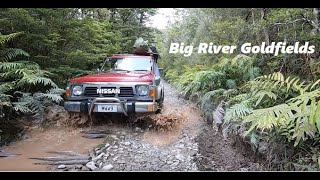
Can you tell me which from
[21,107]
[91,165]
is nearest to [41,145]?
[21,107]

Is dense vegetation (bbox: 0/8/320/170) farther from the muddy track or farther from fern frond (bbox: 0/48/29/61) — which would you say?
the muddy track

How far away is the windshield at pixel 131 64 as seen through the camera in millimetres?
3571

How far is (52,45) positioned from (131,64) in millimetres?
816

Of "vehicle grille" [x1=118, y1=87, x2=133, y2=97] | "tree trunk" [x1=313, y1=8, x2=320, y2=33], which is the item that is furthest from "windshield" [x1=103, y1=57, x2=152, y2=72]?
"tree trunk" [x1=313, y1=8, x2=320, y2=33]

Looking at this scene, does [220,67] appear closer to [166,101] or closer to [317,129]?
[166,101]

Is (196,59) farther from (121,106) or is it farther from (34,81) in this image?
(34,81)

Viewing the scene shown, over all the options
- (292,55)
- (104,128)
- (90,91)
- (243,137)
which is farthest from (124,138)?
(292,55)

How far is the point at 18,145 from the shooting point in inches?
126

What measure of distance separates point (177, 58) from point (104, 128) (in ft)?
3.09

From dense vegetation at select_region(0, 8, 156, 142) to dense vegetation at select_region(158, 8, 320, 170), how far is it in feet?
1.47

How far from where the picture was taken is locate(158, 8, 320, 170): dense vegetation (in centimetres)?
282

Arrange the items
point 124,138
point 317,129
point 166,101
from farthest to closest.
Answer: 1. point 166,101
2. point 124,138
3. point 317,129

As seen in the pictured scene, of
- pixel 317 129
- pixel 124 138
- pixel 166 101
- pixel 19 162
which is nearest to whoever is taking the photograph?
pixel 317 129
